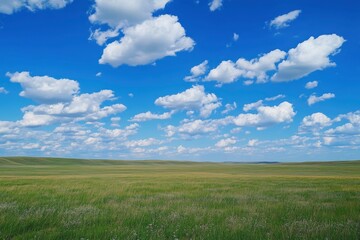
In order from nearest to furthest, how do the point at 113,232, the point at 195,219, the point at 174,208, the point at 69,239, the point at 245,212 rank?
the point at 69,239 → the point at 113,232 → the point at 195,219 → the point at 245,212 → the point at 174,208

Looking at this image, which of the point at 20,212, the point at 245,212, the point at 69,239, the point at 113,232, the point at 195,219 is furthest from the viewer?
the point at 245,212

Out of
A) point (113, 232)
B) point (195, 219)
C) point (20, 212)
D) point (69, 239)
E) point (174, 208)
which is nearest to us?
point (69, 239)

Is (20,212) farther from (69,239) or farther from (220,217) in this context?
(220,217)

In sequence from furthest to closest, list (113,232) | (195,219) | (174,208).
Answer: (174,208) → (195,219) → (113,232)

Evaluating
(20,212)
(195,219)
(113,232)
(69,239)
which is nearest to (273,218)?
(195,219)

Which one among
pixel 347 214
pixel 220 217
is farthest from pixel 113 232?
pixel 347 214

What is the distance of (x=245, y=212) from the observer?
11906 millimetres

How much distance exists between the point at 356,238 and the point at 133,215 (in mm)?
6511

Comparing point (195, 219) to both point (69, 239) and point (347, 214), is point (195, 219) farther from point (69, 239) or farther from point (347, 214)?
point (347, 214)

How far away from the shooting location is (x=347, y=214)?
11.5 meters

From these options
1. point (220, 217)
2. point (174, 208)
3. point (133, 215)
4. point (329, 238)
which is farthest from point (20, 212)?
point (329, 238)

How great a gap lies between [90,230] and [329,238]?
19.8 feet

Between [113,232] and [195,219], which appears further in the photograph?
[195,219]

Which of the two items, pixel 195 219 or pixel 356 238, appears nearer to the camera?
pixel 356 238
